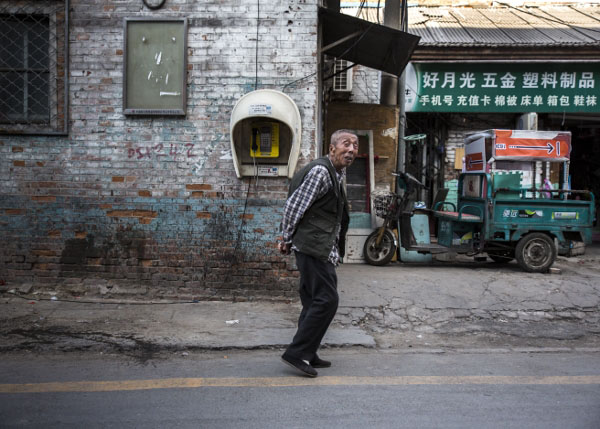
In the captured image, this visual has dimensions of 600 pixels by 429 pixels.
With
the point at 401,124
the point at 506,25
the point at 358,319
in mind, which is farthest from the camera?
the point at 506,25

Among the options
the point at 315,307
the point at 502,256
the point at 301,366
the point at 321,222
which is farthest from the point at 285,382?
the point at 502,256

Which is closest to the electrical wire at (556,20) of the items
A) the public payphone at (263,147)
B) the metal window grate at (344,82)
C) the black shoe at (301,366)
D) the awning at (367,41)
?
the metal window grate at (344,82)

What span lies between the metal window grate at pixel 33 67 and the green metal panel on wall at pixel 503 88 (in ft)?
23.3

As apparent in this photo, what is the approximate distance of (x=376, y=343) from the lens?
199 inches

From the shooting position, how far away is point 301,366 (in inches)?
157

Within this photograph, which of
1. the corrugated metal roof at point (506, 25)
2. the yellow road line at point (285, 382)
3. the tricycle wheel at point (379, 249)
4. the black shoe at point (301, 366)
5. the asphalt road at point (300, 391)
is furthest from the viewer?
the corrugated metal roof at point (506, 25)

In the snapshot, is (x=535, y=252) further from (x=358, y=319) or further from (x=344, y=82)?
(x=344, y=82)

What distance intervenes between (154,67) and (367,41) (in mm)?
2792

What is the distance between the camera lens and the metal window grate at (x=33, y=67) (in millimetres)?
6359

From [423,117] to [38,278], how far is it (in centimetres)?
859

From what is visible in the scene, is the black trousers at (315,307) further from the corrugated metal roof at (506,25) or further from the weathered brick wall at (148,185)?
the corrugated metal roof at (506,25)

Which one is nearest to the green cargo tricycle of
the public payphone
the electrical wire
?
the public payphone

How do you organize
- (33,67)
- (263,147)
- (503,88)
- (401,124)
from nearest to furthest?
(263,147), (33,67), (401,124), (503,88)

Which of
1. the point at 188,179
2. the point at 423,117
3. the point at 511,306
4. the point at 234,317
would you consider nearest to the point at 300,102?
the point at 188,179
